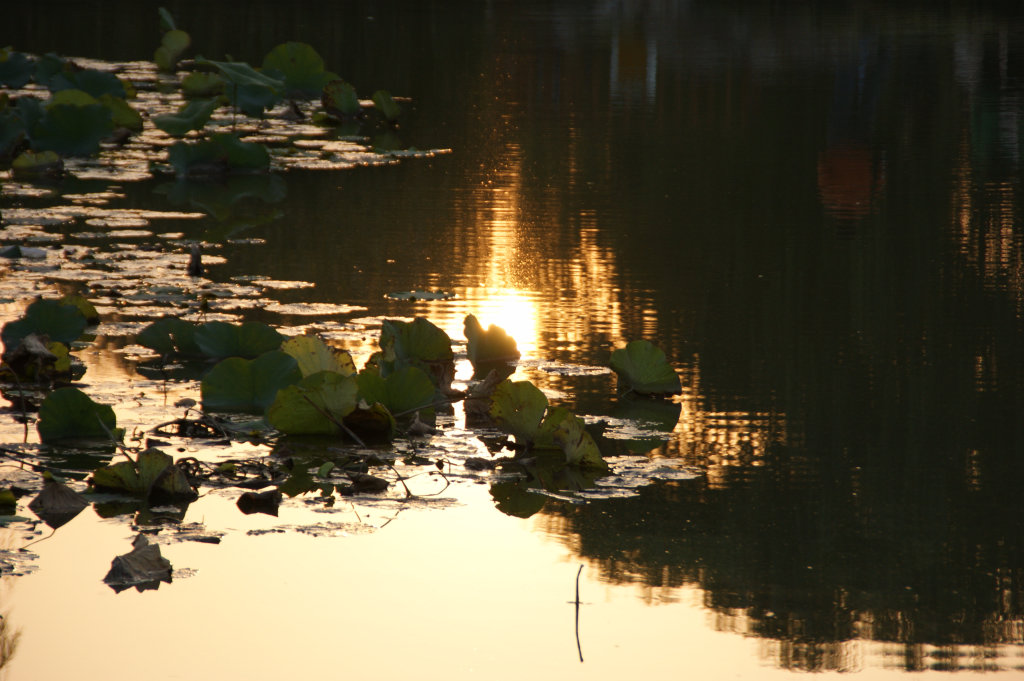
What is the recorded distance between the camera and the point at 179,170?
8.30 metres

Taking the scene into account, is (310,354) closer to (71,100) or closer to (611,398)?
(611,398)

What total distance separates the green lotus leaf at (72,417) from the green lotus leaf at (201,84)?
28.8 ft

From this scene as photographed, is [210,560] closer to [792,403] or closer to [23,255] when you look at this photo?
[792,403]

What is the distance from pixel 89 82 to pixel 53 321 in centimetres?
603

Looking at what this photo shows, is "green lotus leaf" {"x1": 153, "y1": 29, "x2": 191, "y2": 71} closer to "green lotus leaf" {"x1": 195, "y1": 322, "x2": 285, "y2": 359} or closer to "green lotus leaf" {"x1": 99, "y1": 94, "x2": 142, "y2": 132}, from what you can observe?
"green lotus leaf" {"x1": 99, "y1": 94, "x2": 142, "y2": 132}

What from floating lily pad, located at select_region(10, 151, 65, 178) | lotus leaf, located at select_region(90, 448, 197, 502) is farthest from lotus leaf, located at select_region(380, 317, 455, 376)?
floating lily pad, located at select_region(10, 151, 65, 178)

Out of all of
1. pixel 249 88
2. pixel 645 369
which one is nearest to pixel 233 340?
pixel 645 369

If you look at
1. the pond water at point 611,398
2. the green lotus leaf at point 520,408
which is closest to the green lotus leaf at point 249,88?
the pond water at point 611,398

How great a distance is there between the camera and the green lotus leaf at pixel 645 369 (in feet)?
14.2

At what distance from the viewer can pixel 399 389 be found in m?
4.02

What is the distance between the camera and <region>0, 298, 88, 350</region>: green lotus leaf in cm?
450

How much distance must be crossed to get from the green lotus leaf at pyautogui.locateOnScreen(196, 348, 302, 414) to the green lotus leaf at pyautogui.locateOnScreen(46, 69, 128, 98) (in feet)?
21.5

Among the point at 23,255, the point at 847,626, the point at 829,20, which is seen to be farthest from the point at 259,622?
the point at 829,20

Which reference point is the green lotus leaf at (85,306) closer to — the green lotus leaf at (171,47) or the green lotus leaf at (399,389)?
the green lotus leaf at (399,389)
